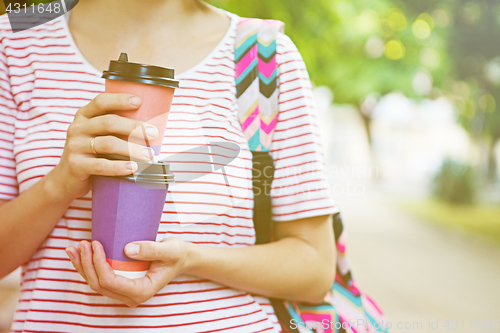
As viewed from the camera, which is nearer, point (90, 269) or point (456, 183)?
point (90, 269)

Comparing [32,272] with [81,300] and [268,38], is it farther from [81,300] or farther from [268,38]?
[268,38]

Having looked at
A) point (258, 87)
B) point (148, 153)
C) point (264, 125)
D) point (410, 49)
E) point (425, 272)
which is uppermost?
point (410, 49)

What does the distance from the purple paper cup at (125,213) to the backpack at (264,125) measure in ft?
1.36

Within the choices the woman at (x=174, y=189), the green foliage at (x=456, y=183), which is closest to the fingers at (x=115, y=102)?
the woman at (x=174, y=189)

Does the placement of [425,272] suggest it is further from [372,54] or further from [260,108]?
[372,54]

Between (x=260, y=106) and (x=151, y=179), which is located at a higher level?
(x=260, y=106)

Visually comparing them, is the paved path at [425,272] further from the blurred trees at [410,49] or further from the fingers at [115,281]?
the fingers at [115,281]

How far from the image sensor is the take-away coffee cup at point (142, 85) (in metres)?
1.11

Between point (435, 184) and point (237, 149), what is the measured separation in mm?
16929

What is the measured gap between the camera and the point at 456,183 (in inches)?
618

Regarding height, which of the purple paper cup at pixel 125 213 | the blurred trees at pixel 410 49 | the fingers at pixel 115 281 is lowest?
the fingers at pixel 115 281

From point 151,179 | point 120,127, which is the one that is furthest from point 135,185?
point 120,127

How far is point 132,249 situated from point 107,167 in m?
0.21

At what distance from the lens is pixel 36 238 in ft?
4.49
